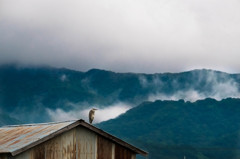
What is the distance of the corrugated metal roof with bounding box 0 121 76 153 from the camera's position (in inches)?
1372

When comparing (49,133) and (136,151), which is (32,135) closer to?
(49,133)

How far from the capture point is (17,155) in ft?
113

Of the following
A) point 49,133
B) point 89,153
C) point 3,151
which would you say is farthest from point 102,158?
point 3,151

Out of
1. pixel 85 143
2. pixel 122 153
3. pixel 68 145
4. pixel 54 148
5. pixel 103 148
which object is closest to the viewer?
pixel 54 148

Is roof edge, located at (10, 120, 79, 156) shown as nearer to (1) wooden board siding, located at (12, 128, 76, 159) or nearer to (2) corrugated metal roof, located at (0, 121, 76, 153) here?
(2) corrugated metal roof, located at (0, 121, 76, 153)

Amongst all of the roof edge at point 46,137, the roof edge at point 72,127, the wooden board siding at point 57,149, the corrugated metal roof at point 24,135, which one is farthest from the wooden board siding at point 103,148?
the corrugated metal roof at point 24,135

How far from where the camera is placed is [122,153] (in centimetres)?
3862

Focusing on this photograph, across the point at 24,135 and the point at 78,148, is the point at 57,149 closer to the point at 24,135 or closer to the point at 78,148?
the point at 78,148

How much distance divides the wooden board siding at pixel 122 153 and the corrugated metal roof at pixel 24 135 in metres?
3.92

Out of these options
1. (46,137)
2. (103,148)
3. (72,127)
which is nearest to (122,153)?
(103,148)

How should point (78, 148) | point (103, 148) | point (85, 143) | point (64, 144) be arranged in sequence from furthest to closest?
point (103, 148) < point (85, 143) < point (78, 148) < point (64, 144)

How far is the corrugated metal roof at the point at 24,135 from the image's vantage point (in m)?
34.8

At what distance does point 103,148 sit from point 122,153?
1.53 m

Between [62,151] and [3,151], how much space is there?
3.66 meters
